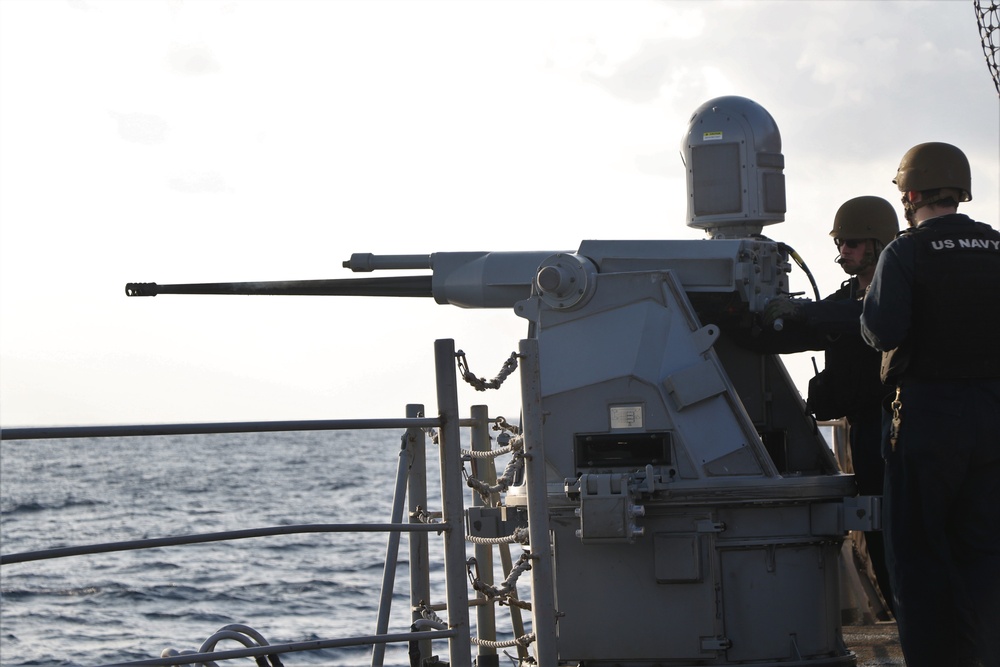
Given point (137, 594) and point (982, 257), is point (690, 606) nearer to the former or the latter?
point (982, 257)

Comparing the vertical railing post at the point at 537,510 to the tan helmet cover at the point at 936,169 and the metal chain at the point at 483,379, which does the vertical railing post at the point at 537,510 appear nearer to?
the metal chain at the point at 483,379

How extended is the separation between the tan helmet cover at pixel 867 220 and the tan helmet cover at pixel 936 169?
1418 millimetres

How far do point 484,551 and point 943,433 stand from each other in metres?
2.70

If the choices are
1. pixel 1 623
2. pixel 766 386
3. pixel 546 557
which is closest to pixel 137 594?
pixel 1 623

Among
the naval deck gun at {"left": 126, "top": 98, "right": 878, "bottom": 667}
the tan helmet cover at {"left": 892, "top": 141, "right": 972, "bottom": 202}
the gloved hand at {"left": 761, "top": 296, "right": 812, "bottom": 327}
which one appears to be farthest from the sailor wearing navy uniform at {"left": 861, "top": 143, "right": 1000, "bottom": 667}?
the gloved hand at {"left": 761, "top": 296, "right": 812, "bottom": 327}

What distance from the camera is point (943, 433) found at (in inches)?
184

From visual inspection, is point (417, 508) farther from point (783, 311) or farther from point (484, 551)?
point (484, 551)

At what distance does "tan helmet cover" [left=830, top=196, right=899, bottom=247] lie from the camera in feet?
21.0

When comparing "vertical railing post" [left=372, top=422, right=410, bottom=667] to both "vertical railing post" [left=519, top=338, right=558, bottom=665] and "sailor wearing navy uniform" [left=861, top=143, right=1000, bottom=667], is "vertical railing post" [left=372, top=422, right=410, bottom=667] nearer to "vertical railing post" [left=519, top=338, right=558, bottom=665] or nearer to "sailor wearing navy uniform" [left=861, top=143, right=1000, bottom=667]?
"vertical railing post" [left=519, top=338, right=558, bottom=665]

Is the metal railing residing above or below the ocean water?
above

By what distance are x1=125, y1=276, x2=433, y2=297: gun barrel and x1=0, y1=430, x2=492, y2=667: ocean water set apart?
214 centimetres

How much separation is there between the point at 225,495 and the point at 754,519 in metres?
41.4

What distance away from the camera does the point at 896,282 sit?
15.6 ft

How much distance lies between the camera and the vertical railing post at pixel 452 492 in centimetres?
407
